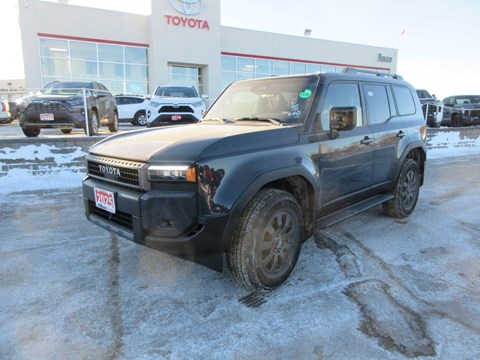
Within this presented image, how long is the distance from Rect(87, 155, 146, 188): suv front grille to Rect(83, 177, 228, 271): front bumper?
12cm

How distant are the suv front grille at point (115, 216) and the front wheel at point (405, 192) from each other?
3511 millimetres

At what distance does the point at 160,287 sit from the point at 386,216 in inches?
136

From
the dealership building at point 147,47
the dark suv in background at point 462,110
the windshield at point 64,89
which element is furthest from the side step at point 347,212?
the dealership building at point 147,47

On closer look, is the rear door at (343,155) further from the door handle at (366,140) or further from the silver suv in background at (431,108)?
the silver suv in background at (431,108)

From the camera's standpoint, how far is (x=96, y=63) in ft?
76.6

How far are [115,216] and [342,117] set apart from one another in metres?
2.19

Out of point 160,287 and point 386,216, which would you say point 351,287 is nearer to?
point 160,287

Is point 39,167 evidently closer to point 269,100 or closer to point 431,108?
point 269,100

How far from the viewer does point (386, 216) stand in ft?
16.9

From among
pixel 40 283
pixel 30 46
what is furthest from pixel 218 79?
pixel 40 283

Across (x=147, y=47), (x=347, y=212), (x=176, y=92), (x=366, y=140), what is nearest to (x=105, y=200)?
(x=347, y=212)

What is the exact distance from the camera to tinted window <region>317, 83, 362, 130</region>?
3521mm

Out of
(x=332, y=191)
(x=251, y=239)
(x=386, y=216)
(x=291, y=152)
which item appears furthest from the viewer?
(x=386, y=216)

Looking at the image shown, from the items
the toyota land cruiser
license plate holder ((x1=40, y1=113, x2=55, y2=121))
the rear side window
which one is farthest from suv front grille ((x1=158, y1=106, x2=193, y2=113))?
the rear side window
